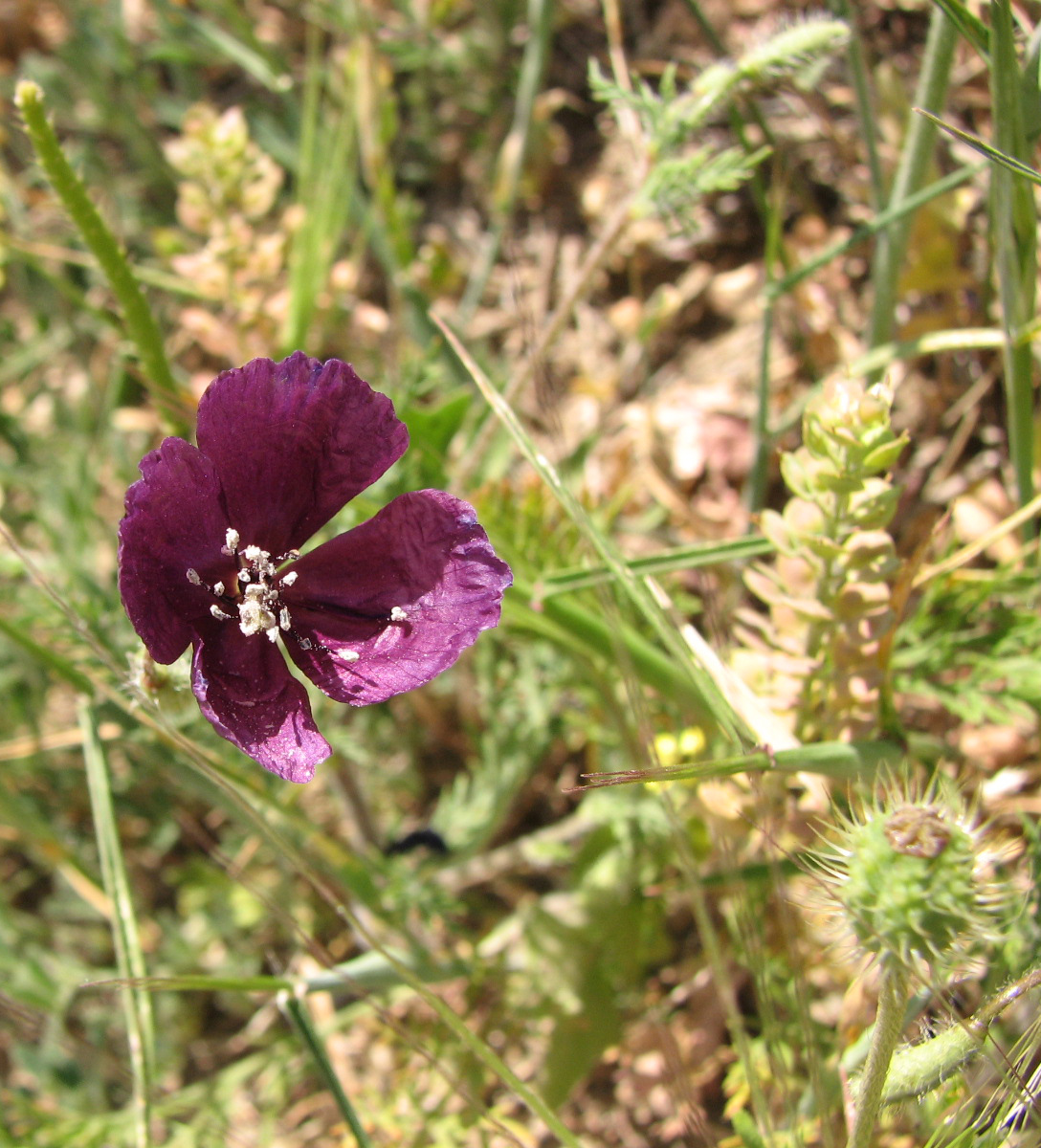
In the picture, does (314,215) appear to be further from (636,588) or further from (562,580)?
(636,588)

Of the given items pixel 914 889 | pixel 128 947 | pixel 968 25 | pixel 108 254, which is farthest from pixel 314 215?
pixel 914 889

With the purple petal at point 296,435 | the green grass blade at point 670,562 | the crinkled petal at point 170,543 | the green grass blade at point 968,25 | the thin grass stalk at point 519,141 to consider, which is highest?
the thin grass stalk at point 519,141

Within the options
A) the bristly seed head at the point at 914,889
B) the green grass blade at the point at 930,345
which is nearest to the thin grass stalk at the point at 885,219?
the green grass blade at the point at 930,345

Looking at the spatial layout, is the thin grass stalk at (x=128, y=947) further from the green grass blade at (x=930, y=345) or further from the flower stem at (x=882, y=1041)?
the green grass blade at (x=930, y=345)

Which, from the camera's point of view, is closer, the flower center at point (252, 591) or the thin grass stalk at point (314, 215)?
the flower center at point (252, 591)

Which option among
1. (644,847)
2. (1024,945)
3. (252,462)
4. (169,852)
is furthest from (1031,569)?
(169,852)

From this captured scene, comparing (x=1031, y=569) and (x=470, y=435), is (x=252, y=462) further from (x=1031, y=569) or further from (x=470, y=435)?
(x=1031, y=569)
